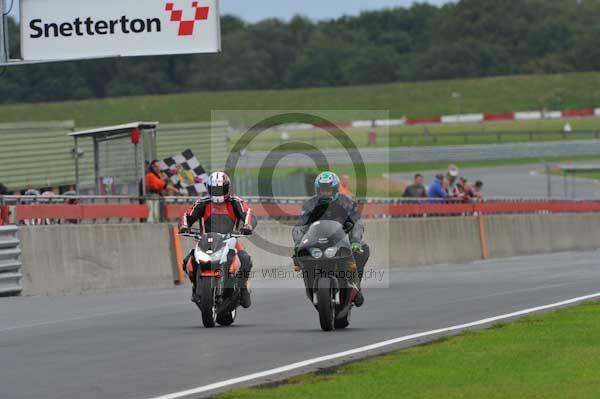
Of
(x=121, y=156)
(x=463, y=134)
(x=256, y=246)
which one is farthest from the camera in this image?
(x=463, y=134)

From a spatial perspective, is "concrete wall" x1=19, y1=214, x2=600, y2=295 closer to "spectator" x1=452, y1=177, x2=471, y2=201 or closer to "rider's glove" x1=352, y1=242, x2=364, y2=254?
"spectator" x1=452, y1=177, x2=471, y2=201

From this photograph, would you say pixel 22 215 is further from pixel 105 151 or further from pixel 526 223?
pixel 526 223

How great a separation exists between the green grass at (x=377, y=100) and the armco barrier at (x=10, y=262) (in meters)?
56.4

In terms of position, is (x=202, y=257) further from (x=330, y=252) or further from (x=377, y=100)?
(x=377, y=100)

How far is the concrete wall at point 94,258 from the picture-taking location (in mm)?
20703

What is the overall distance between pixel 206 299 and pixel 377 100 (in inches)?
3497

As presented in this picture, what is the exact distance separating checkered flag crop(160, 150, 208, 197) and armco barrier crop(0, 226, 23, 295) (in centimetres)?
949

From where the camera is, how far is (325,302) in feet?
47.8

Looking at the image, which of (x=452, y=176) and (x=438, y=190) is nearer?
(x=438, y=190)

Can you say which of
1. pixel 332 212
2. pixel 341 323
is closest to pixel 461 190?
pixel 332 212

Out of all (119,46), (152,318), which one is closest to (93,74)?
(119,46)

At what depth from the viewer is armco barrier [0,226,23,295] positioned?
2006cm

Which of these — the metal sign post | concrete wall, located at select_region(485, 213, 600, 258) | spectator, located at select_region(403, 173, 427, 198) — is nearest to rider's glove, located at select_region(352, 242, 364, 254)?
the metal sign post

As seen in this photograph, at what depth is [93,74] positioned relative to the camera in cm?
9375
